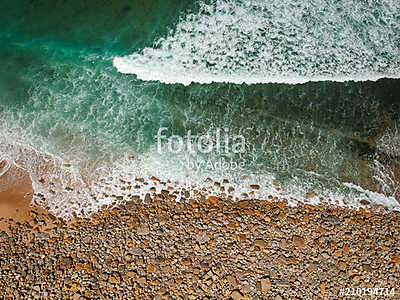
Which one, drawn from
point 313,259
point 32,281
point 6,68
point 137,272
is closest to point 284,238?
point 313,259

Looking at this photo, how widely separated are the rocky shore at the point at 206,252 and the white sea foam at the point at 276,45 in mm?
3877

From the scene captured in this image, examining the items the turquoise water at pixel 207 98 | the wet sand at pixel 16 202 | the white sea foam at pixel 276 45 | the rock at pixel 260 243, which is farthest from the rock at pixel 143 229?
the white sea foam at pixel 276 45

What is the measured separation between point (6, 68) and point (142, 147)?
5338 millimetres

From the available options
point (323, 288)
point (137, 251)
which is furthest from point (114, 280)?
point (323, 288)

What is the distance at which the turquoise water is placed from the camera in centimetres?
736

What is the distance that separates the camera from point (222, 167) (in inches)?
291

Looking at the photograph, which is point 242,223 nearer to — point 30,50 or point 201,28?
point 201,28

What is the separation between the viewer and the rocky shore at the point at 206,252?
5.68 metres

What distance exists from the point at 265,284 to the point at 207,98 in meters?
4.85

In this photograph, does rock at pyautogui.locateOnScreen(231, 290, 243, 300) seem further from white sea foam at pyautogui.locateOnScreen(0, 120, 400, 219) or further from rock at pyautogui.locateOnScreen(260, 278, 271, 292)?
white sea foam at pyautogui.locateOnScreen(0, 120, 400, 219)

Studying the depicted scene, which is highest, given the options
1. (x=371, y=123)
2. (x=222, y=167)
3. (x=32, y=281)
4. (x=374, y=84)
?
(x=374, y=84)

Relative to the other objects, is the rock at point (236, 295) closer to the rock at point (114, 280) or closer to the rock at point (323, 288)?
the rock at point (323, 288)

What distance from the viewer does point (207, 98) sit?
8711mm

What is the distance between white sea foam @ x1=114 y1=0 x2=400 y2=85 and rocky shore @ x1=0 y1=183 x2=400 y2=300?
3877mm
